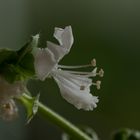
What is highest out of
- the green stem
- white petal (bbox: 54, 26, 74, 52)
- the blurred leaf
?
white petal (bbox: 54, 26, 74, 52)

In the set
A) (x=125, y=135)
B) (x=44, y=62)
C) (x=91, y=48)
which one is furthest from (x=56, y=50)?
(x=91, y=48)

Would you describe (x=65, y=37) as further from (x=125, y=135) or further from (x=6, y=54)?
(x=125, y=135)

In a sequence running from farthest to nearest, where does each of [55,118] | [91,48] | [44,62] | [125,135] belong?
[91,48], [125,135], [55,118], [44,62]

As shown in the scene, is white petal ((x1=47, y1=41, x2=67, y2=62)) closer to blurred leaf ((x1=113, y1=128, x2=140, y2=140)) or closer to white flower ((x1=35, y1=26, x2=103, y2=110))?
white flower ((x1=35, y1=26, x2=103, y2=110))

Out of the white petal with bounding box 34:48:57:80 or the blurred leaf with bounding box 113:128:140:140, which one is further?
the blurred leaf with bounding box 113:128:140:140

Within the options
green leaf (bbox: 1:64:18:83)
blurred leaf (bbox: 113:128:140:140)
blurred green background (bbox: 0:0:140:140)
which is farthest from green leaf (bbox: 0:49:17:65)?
blurred green background (bbox: 0:0:140:140)

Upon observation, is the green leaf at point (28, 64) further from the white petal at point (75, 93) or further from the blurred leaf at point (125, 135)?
the blurred leaf at point (125, 135)
